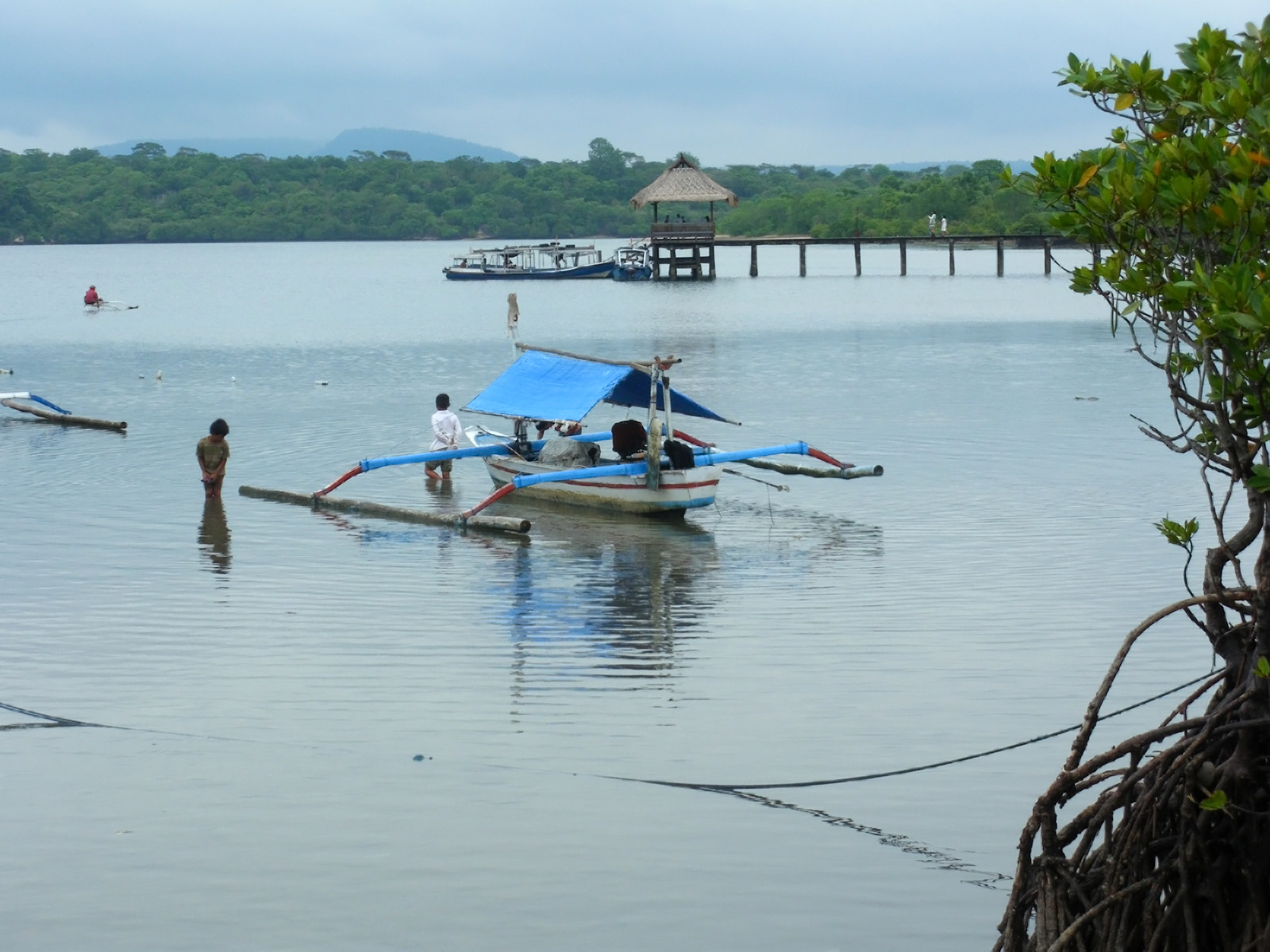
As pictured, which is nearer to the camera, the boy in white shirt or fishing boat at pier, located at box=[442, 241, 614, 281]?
the boy in white shirt

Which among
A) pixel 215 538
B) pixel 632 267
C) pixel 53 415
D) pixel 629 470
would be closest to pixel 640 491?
pixel 629 470

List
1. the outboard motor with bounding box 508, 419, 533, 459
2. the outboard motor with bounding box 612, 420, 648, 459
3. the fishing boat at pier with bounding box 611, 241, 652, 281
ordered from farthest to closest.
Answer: the fishing boat at pier with bounding box 611, 241, 652, 281, the outboard motor with bounding box 508, 419, 533, 459, the outboard motor with bounding box 612, 420, 648, 459

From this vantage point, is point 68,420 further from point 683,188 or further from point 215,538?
point 683,188

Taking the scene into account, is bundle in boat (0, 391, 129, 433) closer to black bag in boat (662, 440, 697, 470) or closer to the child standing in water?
the child standing in water

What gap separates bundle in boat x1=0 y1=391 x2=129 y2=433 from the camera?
83.5ft

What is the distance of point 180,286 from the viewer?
291 ft

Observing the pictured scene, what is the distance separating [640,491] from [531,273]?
228 ft

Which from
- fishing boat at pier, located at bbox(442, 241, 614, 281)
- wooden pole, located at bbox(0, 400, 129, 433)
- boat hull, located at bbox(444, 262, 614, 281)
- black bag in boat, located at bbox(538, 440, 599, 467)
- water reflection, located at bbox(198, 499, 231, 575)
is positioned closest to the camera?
water reflection, located at bbox(198, 499, 231, 575)

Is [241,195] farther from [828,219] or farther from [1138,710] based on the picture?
[1138,710]

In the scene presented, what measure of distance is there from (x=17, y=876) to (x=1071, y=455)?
685 inches

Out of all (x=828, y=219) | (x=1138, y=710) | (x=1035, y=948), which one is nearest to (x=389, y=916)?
(x=1035, y=948)

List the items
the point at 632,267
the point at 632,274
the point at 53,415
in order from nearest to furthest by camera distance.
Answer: the point at 53,415
the point at 632,267
the point at 632,274

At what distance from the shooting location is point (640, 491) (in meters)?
16.7

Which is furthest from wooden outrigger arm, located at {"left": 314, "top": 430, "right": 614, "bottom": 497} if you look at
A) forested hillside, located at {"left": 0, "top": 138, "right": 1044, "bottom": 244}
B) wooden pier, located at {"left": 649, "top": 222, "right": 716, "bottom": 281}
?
forested hillside, located at {"left": 0, "top": 138, "right": 1044, "bottom": 244}
